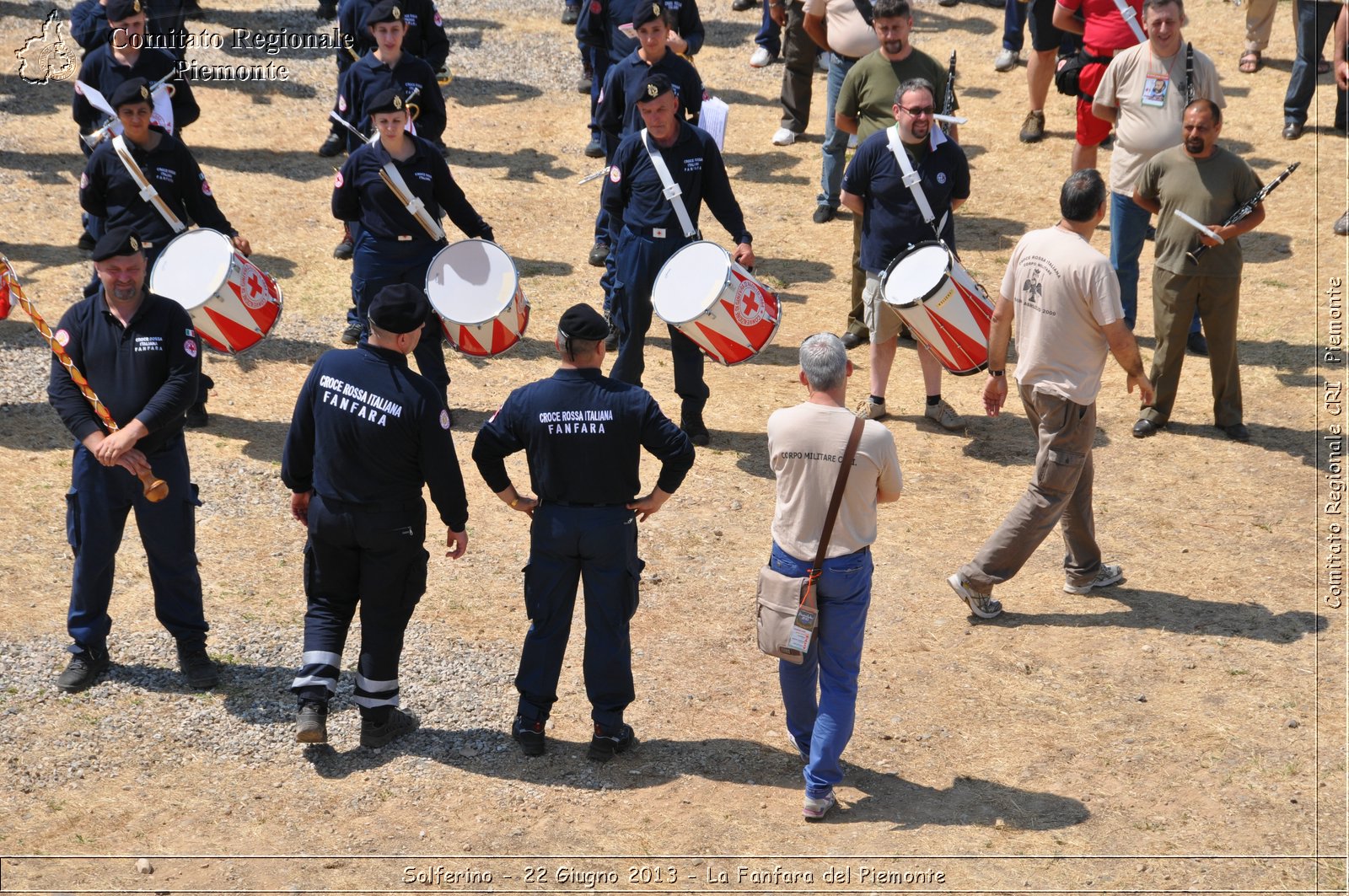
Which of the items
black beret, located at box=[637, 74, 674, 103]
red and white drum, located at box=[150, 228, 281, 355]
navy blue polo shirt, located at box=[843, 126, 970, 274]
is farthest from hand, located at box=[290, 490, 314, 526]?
navy blue polo shirt, located at box=[843, 126, 970, 274]

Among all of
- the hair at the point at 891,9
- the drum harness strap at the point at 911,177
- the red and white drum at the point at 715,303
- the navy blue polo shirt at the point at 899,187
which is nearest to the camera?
the red and white drum at the point at 715,303

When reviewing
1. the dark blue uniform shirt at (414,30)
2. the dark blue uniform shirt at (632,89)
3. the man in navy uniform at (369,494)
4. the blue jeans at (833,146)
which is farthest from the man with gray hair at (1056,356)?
the dark blue uniform shirt at (414,30)

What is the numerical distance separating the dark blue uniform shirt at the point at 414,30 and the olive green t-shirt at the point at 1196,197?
249 inches

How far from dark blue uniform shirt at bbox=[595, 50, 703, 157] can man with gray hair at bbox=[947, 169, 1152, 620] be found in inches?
160

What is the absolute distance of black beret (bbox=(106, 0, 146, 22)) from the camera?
9.98 m

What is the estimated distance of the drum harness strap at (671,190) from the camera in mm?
8562

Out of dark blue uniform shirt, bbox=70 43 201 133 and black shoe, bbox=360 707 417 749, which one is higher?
dark blue uniform shirt, bbox=70 43 201 133

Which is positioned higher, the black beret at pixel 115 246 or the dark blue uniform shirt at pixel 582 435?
the black beret at pixel 115 246

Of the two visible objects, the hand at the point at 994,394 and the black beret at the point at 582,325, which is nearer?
the black beret at the point at 582,325

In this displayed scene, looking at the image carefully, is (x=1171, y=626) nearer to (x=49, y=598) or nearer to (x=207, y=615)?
(x=207, y=615)

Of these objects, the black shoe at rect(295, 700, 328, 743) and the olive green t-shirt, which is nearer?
the black shoe at rect(295, 700, 328, 743)

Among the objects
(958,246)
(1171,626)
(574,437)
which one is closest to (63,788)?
(574,437)

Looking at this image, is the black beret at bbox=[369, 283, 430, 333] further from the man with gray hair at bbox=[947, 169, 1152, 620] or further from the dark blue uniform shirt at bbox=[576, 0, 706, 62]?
the dark blue uniform shirt at bbox=[576, 0, 706, 62]

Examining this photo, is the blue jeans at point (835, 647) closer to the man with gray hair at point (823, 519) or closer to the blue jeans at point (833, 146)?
the man with gray hair at point (823, 519)
